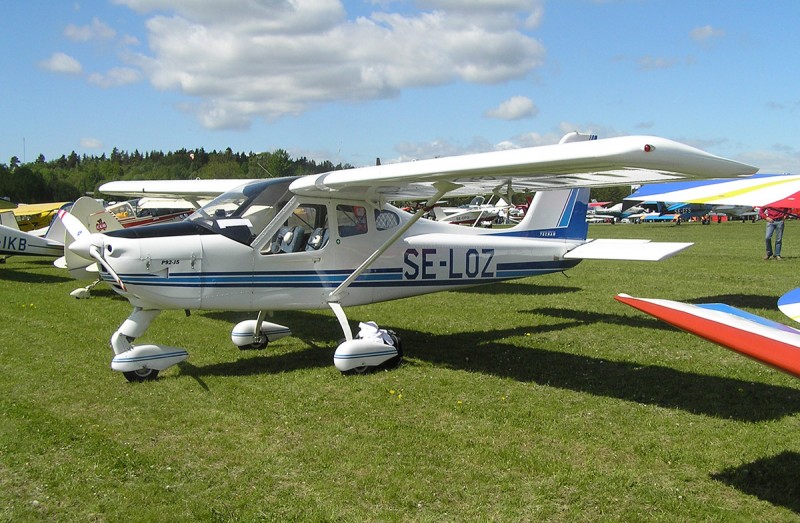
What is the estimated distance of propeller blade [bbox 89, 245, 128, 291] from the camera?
6094mm

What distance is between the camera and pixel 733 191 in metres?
9.70

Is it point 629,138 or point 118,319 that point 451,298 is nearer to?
point 118,319

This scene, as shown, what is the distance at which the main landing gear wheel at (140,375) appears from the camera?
6190mm

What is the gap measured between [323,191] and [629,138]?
3.48 metres

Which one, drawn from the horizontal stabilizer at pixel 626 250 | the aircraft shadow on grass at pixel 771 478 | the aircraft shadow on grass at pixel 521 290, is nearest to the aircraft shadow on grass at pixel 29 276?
the aircraft shadow on grass at pixel 521 290

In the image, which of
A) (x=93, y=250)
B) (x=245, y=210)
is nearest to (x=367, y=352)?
(x=245, y=210)

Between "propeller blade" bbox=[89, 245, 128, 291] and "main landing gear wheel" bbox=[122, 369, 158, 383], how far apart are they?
0.80 meters

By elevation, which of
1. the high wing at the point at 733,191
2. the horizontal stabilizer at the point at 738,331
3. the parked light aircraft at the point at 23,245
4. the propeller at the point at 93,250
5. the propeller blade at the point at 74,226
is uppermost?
the high wing at the point at 733,191

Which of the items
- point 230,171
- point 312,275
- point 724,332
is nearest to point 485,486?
point 724,332

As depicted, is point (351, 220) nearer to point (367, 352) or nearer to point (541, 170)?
point (367, 352)

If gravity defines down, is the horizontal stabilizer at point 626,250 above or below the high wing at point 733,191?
below

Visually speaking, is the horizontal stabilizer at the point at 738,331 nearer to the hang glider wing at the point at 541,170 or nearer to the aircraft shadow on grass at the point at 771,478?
the aircraft shadow on grass at the point at 771,478

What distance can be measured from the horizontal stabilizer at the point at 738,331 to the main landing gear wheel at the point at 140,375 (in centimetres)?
459

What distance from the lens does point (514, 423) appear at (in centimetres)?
505
